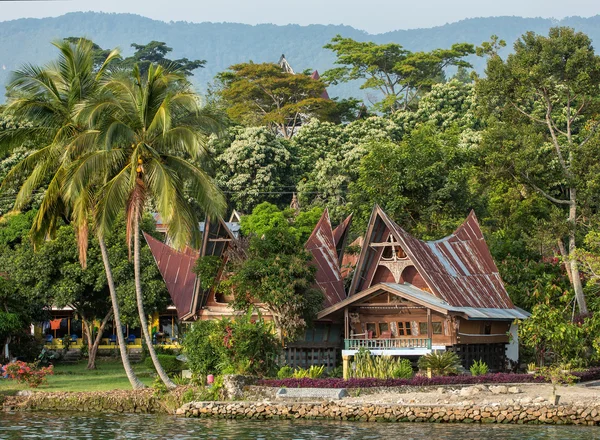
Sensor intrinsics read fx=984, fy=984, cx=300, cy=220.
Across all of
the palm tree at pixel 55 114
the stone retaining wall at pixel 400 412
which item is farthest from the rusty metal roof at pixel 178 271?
the stone retaining wall at pixel 400 412

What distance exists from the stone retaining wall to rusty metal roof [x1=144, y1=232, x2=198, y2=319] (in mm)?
10419

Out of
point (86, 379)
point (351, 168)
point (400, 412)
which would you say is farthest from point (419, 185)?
point (400, 412)

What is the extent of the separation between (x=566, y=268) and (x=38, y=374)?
24.5 meters

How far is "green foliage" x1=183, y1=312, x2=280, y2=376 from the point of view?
34281 millimetres

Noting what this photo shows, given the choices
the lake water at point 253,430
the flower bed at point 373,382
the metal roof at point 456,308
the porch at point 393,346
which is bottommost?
the lake water at point 253,430

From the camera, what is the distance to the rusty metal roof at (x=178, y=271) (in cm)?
4247

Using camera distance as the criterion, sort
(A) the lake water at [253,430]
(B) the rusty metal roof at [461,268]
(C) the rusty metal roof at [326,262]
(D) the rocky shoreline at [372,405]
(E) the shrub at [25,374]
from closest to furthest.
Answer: (A) the lake water at [253,430]
(D) the rocky shoreline at [372,405]
(E) the shrub at [25,374]
(B) the rusty metal roof at [461,268]
(C) the rusty metal roof at [326,262]

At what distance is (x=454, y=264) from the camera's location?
40.5 meters

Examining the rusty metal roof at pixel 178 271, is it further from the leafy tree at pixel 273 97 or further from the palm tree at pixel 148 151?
the leafy tree at pixel 273 97

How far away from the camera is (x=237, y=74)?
8000 centimetres

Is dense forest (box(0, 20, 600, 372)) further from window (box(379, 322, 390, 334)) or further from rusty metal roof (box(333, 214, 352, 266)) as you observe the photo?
rusty metal roof (box(333, 214, 352, 266))

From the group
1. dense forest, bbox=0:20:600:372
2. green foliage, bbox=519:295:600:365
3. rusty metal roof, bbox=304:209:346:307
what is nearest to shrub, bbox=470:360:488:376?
green foliage, bbox=519:295:600:365

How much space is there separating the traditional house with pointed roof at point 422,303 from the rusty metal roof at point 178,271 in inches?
271

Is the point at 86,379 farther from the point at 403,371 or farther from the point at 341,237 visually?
the point at 341,237
